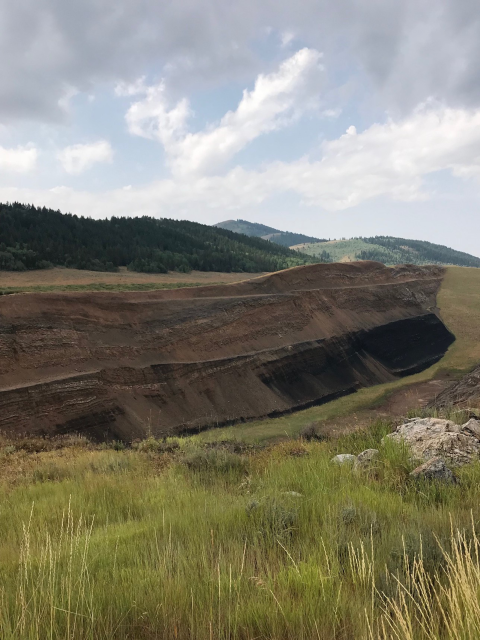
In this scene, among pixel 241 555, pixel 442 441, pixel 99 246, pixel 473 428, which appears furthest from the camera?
pixel 99 246

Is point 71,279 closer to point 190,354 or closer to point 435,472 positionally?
point 190,354

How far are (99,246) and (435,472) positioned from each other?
2668 inches

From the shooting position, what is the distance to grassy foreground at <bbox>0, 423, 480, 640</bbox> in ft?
8.00

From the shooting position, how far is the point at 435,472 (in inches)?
196

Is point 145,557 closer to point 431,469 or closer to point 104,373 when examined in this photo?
point 431,469

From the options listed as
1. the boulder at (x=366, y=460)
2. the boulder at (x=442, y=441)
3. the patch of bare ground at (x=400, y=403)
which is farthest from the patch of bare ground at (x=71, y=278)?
the boulder at (x=366, y=460)

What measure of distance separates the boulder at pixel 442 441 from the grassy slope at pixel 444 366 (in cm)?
241

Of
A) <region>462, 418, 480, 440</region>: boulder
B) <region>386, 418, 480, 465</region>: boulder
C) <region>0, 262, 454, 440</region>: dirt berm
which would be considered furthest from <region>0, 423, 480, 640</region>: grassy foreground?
<region>0, 262, 454, 440</region>: dirt berm

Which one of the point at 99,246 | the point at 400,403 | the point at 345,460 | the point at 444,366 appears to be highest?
the point at 99,246

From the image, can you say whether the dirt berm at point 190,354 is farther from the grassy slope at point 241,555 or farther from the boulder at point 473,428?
the boulder at point 473,428

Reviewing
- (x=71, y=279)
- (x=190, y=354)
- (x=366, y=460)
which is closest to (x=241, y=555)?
(x=366, y=460)

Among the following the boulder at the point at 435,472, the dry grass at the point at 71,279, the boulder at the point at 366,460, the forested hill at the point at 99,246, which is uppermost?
the forested hill at the point at 99,246

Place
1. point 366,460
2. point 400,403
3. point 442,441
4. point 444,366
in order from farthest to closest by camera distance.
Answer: point 444,366, point 400,403, point 442,441, point 366,460

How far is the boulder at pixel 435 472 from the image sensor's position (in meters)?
4.91
